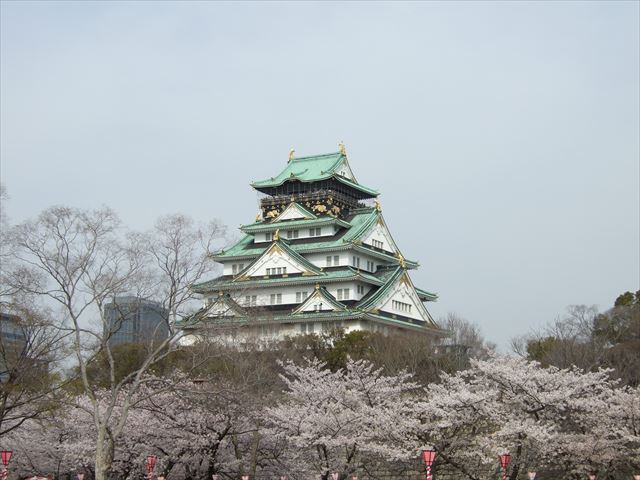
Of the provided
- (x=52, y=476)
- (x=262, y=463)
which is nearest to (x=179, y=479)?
(x=262, y=463)

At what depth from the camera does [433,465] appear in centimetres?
3244

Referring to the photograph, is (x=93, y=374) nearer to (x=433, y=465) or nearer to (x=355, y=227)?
(x=355, y=227)

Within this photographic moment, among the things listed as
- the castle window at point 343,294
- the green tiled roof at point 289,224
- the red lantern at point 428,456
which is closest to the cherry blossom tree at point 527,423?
the red lantern at point 428,456

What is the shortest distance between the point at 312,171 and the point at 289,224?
19.1 ft

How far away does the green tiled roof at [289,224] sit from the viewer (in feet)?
229

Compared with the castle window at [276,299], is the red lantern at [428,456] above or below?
below

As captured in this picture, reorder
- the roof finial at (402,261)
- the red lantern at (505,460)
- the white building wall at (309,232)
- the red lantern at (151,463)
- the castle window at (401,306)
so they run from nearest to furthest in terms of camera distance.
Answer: the red lantern at (505,460)
the red lantern at (151,463)
the castle window at (401,306)
the roof finial at (402,261)
the white building wall at (309,232)

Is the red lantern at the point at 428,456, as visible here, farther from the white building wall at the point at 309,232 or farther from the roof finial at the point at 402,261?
the white building wall at the point at 309,232

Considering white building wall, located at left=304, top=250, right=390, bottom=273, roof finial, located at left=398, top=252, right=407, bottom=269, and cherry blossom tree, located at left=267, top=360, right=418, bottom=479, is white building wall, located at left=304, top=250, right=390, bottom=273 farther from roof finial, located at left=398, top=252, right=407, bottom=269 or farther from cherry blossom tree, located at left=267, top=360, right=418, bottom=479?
cherry blossom tree, located at left=267, top=360, right=418, bottom=479

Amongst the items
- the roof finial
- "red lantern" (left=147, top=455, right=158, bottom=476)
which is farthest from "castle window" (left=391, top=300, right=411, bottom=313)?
"red lantern" (left=147, top=455, right=158, bottom=476)

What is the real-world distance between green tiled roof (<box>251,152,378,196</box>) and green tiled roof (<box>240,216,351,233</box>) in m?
3.60

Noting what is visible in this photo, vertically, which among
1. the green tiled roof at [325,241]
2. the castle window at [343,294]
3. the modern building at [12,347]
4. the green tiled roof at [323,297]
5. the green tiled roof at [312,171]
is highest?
the green tiled roof at [312,171]

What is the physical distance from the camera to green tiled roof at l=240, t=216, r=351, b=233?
69938 millimetres

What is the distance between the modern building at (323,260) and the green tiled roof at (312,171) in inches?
3.2
